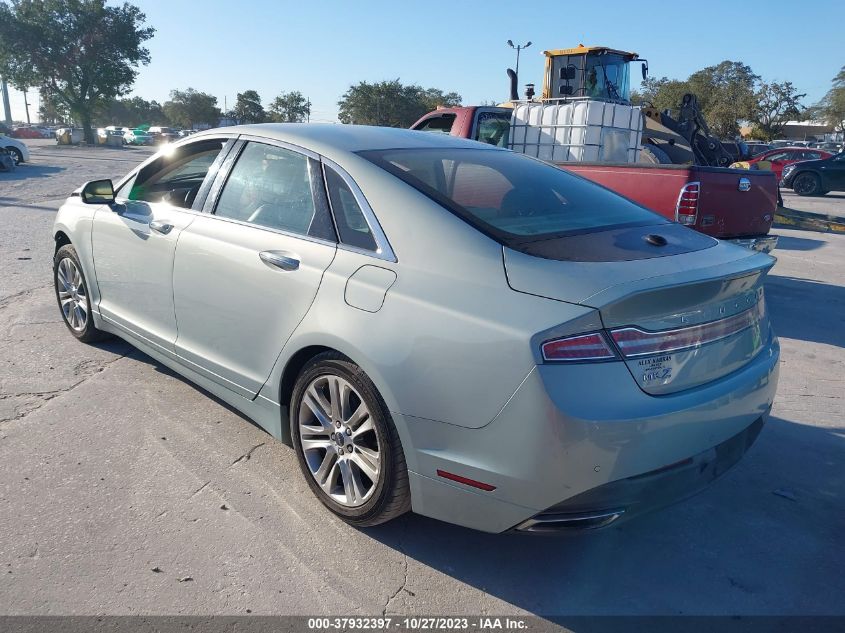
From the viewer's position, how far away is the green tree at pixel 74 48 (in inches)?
2100

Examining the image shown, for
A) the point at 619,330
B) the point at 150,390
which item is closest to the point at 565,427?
the point at 619,330

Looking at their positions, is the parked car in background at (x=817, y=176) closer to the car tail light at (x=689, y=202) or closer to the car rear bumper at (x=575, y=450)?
the car tail light at (x=689, y=202)

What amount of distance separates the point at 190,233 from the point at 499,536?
2.25 m

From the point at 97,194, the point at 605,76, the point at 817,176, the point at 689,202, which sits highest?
the point at 605,76

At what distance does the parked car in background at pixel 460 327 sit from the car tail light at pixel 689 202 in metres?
3.28

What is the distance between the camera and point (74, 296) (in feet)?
16.7

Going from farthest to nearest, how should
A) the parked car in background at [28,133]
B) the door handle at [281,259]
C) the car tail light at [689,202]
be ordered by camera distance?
the parked car in background at [28,133] < the car tail light at [689,202] < the door handle at [281,259]

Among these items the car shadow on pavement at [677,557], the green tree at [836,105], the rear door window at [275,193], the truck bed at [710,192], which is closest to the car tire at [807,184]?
the truck bed at [710,192]

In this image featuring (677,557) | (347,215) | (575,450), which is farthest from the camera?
(347,215)

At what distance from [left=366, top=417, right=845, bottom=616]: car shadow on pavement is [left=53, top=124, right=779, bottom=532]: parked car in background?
31 cm

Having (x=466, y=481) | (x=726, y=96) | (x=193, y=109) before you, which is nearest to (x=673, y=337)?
(x=466, y=481)

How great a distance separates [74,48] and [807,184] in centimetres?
5496

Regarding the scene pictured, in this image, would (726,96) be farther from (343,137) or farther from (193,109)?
(193,109)

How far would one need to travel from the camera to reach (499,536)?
9.90 feet
